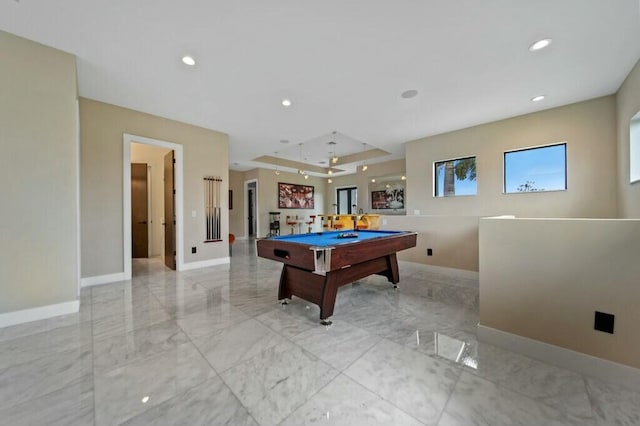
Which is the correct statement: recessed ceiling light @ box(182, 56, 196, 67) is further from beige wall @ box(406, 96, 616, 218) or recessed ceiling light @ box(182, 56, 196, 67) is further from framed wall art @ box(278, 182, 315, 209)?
framed wall art @ box(278, 182, 315, 209)

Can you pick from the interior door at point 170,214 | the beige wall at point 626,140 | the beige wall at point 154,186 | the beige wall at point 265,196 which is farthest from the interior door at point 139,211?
the beige wall at point 626,140

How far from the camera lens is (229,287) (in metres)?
3.34

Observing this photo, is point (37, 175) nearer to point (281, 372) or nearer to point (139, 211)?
point (281, 372)

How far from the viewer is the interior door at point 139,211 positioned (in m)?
5.56

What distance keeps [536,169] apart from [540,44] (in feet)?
8.03

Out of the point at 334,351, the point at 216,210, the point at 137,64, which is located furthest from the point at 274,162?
the point at 334,351

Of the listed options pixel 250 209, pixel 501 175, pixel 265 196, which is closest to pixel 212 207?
pixel 265 196

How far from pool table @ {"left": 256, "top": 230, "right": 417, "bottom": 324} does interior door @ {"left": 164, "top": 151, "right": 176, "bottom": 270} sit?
9.08 feet

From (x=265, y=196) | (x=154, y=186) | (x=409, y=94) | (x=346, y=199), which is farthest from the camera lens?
(x=346, y=199)

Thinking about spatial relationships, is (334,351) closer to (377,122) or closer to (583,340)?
(583,340)

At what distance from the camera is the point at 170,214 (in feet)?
14.9

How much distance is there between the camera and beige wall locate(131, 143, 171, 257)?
18.9 ft

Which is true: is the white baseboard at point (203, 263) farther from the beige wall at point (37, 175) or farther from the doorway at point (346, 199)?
the doorway at point (346, 199)

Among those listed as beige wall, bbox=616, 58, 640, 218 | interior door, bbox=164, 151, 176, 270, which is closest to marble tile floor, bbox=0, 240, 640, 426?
interior door, bbox=164, 151, 176, 270
